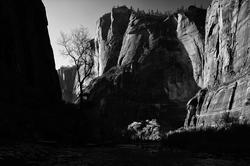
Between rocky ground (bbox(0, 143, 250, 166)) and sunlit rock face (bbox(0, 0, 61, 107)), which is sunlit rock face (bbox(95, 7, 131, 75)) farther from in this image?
rocky ground (bbox(0, 143, 250, 166))

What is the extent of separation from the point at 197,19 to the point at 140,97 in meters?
39.1

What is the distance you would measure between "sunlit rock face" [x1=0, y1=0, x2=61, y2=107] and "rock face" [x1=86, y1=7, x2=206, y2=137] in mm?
51572

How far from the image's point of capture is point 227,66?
64.3 metres

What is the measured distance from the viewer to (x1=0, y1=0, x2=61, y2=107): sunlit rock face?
86.3 ft

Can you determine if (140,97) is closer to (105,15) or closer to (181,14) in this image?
(181,14)

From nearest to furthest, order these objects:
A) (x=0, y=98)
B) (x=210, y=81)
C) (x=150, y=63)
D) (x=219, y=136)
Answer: (x=0, y=98) < (x=219, y=136) < (x=210, y=81) < (x=150, y=63)

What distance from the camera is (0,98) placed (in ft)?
74.1

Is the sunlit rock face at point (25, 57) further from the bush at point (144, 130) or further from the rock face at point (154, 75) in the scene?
the rock face at point (154, 75)

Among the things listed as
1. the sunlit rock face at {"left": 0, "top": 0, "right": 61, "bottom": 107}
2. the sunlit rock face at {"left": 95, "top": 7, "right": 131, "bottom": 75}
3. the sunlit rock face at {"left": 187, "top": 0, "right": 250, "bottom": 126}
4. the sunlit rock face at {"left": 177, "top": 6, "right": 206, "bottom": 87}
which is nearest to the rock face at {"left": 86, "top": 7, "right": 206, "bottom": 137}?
the sunlit rock face at {"left": 177, "top": 6, "right": 206, "bottom": 87}

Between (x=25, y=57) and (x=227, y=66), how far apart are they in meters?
47.9

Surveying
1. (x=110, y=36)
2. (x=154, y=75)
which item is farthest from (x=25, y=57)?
(x=110, y=36)

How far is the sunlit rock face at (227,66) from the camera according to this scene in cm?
4912

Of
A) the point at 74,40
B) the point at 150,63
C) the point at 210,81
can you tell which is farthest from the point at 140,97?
the point at 74,40

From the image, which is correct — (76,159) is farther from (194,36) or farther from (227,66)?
(194,36)
